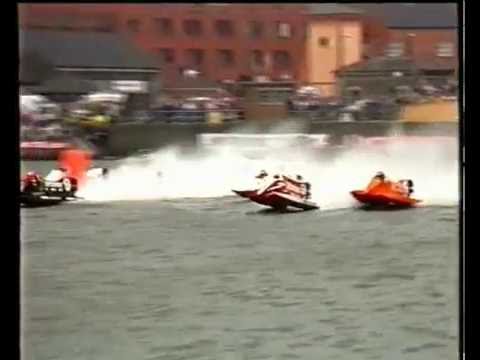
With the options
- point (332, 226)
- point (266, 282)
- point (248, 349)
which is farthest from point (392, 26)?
point (248, 349)

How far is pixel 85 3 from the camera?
1521 millimetres

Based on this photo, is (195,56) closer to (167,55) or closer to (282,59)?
(167,55)

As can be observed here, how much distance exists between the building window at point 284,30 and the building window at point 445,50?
0.30 m

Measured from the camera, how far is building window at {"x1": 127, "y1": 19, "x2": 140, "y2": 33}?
1546mm

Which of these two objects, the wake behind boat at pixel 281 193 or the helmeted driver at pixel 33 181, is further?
the wake behind boat at pixel 281 193

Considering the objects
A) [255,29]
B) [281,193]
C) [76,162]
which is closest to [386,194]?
[281,193]

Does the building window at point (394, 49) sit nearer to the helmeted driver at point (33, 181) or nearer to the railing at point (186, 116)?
the railing at point (186, 116)

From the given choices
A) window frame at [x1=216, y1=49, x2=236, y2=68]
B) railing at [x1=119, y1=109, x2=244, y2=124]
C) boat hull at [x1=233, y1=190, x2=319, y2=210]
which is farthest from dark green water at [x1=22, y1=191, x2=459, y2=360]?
window frame at [x1=216, y1=49, x2=236, y2=68]

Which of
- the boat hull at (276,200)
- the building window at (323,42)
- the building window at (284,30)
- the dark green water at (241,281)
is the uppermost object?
the building window at (284,30)

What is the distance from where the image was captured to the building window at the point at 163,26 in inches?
60.9

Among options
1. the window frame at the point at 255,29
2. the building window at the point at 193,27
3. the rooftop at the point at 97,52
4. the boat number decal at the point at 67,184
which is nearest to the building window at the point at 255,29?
the window frame at the point at 255,29

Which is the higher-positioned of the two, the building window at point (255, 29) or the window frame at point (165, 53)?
the building window at point (255, 29)

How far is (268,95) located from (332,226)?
0.99 ft

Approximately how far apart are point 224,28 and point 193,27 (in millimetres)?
64
